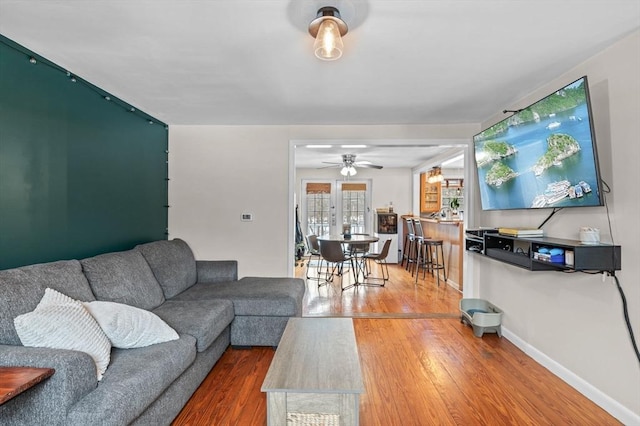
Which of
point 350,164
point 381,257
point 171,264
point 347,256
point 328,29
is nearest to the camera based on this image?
point 328,29

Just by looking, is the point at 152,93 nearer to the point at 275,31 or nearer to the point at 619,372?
the point at 275,31

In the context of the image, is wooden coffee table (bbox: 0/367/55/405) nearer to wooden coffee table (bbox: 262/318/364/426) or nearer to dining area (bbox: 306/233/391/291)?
wooden coffee table (bbox: 262/318/364/426)

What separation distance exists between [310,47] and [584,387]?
9.85 ft

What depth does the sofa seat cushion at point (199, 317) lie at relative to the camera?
216 cm

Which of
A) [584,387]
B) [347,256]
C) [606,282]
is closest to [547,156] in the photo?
[606,282]

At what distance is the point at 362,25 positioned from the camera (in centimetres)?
180

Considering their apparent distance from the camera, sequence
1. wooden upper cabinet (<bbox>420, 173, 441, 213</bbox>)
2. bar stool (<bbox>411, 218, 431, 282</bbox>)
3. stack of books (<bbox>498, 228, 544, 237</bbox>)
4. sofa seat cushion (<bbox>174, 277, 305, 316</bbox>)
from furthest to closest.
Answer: wooden upper cabinet (<bbox>420, 173, 441, 213</bbox>) < bar stool (<bbox>411, 218, 431, 282</bbox>) < sofa seat cushion (<bbox>174, 277, 305, 316</bbox>) < stack of books (<bbox>498, 228, 544, 237</bbox>)

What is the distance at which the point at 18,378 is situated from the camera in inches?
46.9

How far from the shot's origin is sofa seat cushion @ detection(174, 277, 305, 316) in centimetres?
286

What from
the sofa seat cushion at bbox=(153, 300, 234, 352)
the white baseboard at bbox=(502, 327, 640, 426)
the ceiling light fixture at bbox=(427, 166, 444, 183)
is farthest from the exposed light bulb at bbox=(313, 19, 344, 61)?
the ceiling light fixture at bbox=(427, 166, 444, 183)

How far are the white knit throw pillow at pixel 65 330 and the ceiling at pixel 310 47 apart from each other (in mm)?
1556

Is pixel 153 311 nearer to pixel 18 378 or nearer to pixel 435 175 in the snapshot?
pixel 18 378

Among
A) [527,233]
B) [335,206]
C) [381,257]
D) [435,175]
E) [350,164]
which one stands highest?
[350,164]

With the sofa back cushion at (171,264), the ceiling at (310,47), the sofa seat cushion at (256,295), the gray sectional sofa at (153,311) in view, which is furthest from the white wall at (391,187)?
the sofa back cushion at (171,264)
